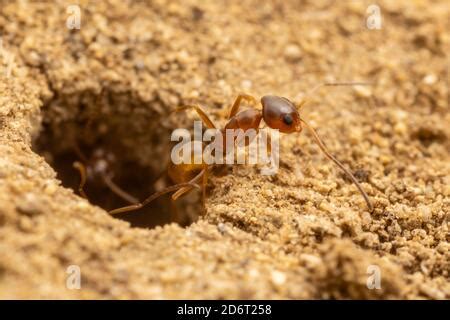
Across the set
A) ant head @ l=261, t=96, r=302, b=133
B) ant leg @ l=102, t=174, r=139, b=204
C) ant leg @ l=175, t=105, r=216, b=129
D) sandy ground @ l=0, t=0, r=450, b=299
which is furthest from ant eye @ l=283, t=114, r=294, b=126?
ant leg @ l=102, t=174, r=139, b=204

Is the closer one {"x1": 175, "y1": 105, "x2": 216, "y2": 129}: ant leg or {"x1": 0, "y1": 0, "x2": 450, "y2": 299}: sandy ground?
{"x1": 0, "y1": 0, "x2": 450, "y2": 299}: sandy ground

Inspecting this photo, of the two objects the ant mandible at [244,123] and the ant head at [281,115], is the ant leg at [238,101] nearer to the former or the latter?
the ant mandible at [244,123]

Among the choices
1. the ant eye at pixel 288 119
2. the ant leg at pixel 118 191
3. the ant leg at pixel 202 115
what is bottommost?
the ant leg at pixel 118 191

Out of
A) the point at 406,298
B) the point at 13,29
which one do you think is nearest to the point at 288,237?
the point at 406,298

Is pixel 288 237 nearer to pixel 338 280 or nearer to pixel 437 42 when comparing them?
pixel 338 280

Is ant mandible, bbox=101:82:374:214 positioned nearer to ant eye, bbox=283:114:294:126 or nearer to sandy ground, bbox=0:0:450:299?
ant eye, bbox=283:114:294:126

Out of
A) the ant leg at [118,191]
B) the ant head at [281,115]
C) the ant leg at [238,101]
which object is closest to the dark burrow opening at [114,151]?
the ant leg at [118,191]

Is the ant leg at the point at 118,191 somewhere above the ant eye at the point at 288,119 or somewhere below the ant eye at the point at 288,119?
below

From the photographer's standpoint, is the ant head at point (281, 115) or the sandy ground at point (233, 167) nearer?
the sandy ground at point (233, 167)

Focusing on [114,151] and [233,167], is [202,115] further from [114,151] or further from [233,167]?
[114,151]
